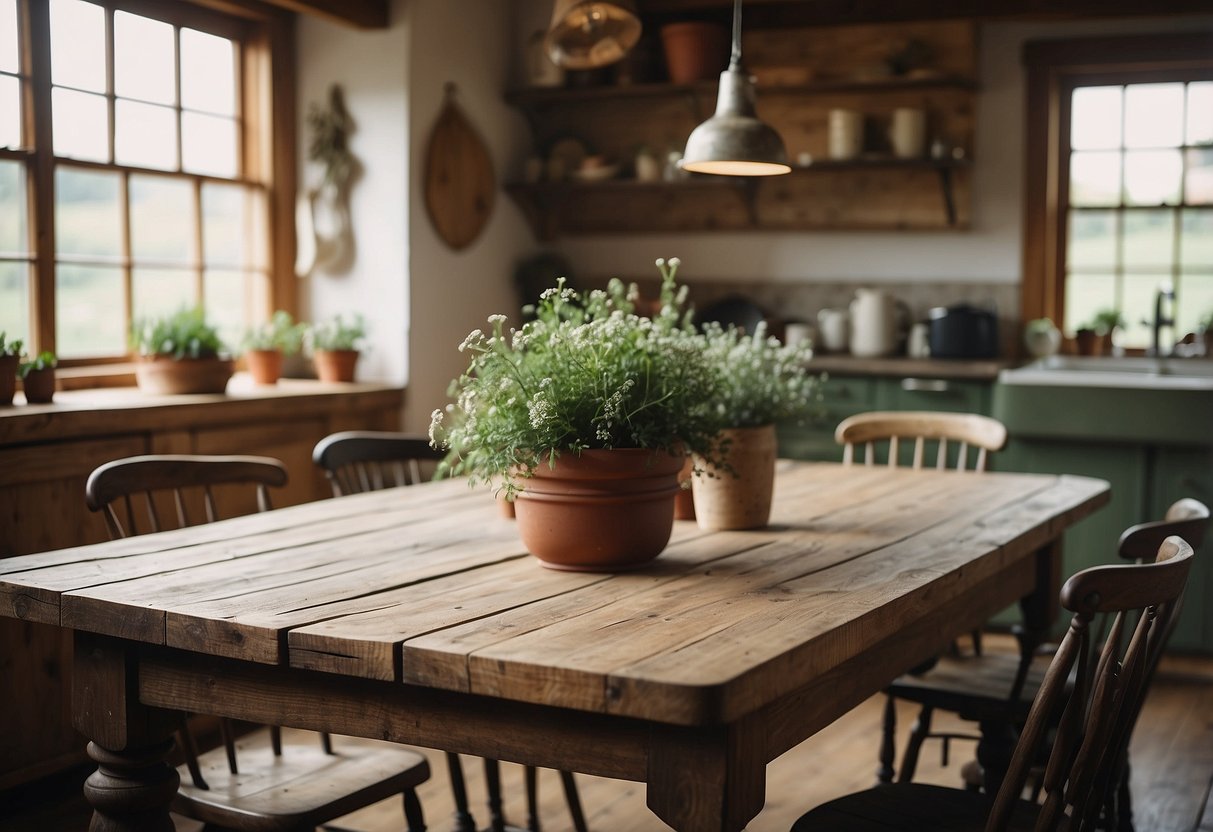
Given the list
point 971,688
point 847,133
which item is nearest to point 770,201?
point 847,133

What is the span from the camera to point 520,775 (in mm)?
3352

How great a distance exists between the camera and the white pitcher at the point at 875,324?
504 centimetres

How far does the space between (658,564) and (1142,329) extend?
12.0 ft

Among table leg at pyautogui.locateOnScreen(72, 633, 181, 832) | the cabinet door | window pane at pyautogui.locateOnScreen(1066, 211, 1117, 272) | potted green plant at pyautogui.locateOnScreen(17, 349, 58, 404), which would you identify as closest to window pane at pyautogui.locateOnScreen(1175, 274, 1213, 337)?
window pane at pyautogui.locateOnScreen(1066, 211, 1117, 272)

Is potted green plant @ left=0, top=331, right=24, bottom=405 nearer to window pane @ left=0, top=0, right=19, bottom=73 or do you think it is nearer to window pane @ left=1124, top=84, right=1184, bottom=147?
window pane @ left=0, top=0, right=19, bottom=73

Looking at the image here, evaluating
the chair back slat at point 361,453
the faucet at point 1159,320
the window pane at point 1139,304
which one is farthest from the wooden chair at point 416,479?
the window pane at point 1139,304

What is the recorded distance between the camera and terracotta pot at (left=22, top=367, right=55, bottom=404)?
3330 mm

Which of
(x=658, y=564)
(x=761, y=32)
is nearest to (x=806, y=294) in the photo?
(x=761, y=32)

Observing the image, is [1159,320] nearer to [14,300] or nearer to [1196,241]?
[1196,241]

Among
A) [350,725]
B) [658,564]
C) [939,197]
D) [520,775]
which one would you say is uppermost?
[939,197]

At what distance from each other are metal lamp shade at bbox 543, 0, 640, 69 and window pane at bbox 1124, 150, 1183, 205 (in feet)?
8.38

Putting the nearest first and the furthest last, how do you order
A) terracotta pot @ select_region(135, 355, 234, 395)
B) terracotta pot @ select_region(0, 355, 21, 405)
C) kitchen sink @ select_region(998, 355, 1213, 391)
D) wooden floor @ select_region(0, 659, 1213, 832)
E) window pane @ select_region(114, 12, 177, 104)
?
wooden floor @ select_region(0, 659, 1213, 832)
terracotta pot @ select_region(0, 355, 21, 405)
terracotta pot @ select_region(135, 355, 234, 395)
window pane @ select_region(114, 12, 177, 104)
kitchen sink @ select_region(998, 355, 1213, 391)

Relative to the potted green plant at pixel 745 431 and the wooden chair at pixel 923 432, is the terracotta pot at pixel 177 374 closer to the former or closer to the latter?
the wooden chair at pixel 923 432

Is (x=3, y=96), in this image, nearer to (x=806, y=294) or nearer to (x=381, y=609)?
(x=381, y=609)
